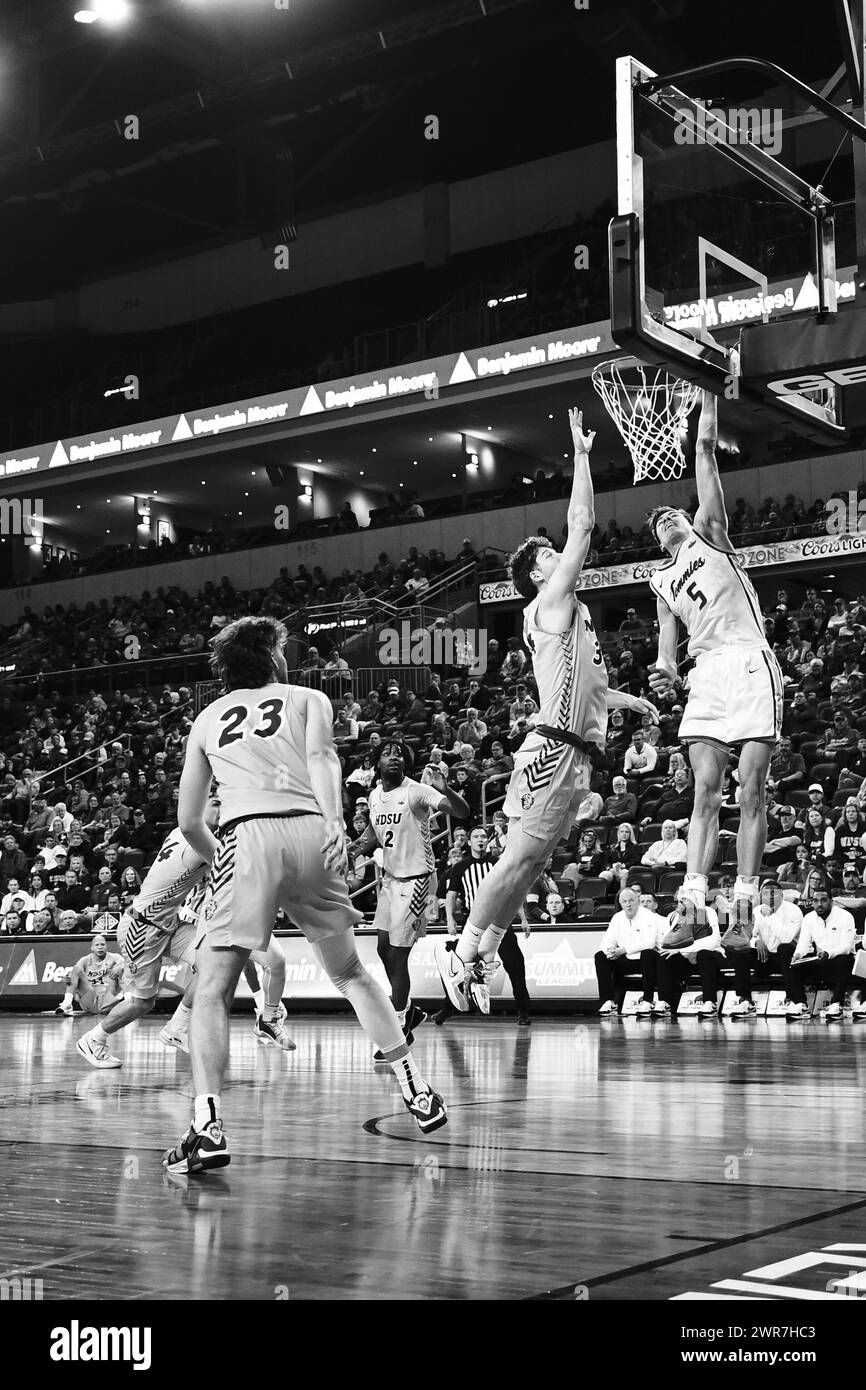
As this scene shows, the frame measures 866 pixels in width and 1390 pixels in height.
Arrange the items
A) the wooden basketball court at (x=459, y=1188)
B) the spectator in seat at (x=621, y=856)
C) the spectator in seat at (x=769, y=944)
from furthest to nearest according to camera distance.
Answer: the spectator in seat at (x=621, y=856)
the spectator in seat at (x=769, y=944)
the wooden basketball court at (x=459, y=1188)

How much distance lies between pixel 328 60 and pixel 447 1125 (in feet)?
97.8

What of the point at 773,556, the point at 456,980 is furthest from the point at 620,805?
the point at 456,980

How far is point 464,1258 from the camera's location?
384 cm

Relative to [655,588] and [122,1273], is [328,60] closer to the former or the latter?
[655,588]

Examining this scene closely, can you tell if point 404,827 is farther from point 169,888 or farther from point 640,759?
point 640,759

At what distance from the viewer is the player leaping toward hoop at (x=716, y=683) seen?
28.3 ft

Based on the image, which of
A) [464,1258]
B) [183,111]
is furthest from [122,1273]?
[183,111]

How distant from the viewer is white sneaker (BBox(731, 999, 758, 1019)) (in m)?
16.7

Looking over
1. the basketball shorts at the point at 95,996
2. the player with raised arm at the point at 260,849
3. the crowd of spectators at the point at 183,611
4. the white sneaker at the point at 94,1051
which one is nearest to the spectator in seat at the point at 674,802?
the basketball shorts at the point at 95,996

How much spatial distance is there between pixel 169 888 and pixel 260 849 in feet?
17.0

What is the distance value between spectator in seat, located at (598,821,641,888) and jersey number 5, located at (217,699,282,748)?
13.5m

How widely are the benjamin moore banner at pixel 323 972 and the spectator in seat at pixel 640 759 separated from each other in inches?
155

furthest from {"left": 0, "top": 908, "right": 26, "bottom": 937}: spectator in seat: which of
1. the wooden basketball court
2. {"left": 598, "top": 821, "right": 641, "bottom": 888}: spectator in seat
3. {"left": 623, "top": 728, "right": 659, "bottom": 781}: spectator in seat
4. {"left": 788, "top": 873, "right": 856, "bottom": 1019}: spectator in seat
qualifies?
the wooden basketball court

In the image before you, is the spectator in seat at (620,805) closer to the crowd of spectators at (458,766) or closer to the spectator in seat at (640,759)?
the crowd of spectators at (458,766)
